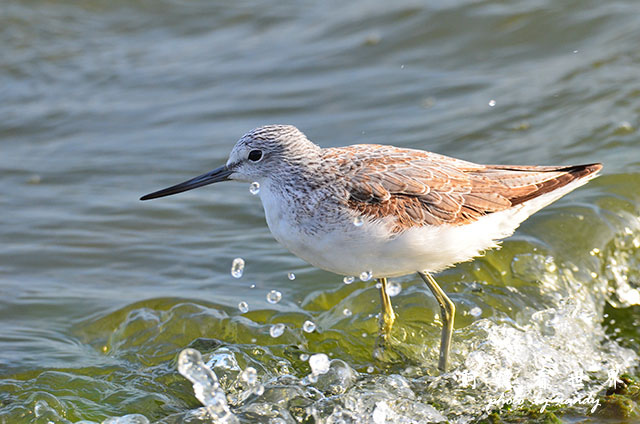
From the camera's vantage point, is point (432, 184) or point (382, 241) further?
point (432, 184)

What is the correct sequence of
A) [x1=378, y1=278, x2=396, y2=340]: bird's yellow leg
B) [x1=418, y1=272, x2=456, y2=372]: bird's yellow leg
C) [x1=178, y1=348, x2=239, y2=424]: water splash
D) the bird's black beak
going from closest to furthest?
1. [x1=178, y1=348, x2=239, y2=424]: water splash
2. the bird's black beak
3. [x1=418, y1=272, x2=456, y2=372]: bird's yellow leg
4. [x1=378, y1=278, x2=396, y2=340]: bird's yellow leg

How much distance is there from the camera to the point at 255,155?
5.78 meters

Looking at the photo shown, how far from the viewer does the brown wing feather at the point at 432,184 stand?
17.6ft

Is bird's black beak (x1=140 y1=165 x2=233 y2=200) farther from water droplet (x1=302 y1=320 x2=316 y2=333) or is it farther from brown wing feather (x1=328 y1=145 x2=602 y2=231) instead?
water droplet (x1=302 y1=320 x2=316 y2=333)

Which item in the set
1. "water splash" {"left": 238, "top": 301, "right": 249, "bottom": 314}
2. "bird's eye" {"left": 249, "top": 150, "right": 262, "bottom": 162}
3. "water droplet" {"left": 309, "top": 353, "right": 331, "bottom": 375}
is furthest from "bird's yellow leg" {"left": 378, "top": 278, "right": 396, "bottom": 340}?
"bird's eye" {"left": 249, "top": 150, "right": 262, "bottom": 162}

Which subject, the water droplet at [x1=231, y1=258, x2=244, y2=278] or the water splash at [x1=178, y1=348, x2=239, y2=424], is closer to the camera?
the water splash at [x1=178, y1=348, x2=239, y2=424]

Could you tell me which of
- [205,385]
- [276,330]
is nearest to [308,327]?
[276,330]

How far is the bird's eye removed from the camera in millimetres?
5762

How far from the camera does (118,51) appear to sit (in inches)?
523

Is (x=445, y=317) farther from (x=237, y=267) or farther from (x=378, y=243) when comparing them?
(x=237, y=267)

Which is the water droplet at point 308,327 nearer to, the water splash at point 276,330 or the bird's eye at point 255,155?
the water splash at point 276,330

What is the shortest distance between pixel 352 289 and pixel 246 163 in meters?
1.98

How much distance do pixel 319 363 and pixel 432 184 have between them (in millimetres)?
1535

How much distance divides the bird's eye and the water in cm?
151
